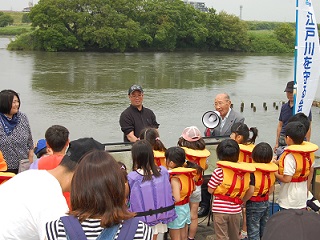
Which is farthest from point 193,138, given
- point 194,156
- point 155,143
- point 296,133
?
point 296,133

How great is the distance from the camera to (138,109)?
5.38 m

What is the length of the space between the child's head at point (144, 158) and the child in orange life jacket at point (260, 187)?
39.0 inches

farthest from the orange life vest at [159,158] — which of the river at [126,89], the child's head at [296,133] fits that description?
the river at [126,89]

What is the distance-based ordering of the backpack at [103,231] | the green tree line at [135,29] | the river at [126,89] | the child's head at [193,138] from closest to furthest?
the backpack at [103,231]
the child's head at [193,138]
the river at [126,89]
the green tree line at [135,29]

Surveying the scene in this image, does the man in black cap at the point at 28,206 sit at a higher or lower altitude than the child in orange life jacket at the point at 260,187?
higher

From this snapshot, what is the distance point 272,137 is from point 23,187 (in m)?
13.4

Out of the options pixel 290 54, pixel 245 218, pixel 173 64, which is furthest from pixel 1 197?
pixel 290 54

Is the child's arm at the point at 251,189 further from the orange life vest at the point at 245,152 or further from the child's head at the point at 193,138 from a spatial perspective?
the child's head at the point at 193,138

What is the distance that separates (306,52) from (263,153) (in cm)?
265

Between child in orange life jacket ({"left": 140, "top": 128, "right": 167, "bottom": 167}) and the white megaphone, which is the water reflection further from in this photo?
child in orange life jacket ({"left": 140, "top": 128, "right": 167, "bottom": 167})

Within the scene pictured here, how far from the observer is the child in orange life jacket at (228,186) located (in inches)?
148

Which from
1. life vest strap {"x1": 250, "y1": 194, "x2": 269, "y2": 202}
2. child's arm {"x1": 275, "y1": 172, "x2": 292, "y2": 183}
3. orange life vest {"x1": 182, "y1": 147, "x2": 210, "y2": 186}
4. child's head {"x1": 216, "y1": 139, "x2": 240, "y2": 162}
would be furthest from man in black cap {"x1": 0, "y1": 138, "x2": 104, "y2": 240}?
child's arm {"x1": 275, "y1": 172, "x2": 292, "y2": 183}

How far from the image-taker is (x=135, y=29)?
158 feet

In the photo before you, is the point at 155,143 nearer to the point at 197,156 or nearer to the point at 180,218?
the point at 197,156
